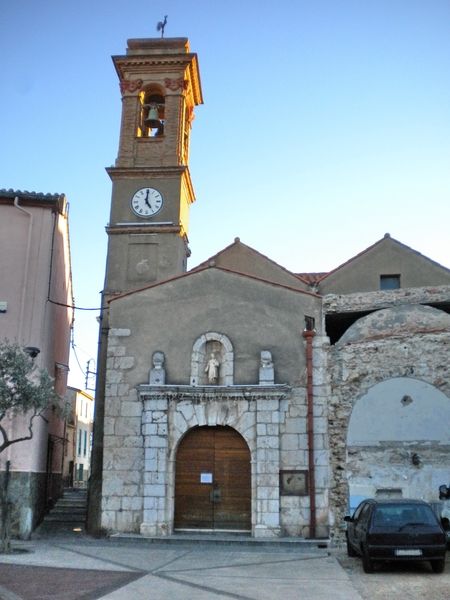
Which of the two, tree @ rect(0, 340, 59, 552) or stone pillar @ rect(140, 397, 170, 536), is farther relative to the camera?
stone pillar @ rect(140, 397, 170, 536)

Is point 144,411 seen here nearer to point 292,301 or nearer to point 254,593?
point 292,301

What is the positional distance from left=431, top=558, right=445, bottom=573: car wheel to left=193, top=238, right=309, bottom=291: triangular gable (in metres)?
12.6

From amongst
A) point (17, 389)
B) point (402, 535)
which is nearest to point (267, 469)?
point (402, 535)

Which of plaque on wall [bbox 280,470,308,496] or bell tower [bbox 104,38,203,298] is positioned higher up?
bell tower [bbox 104,38,203,298]

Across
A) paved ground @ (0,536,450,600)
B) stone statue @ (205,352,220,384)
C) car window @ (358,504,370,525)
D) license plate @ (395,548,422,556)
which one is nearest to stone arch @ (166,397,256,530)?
stone statue @ (205,352,220,384)

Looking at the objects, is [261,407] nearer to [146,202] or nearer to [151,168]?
[146,202]

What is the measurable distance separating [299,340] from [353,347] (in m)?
1.43

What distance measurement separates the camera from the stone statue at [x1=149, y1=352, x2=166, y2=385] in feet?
59.9

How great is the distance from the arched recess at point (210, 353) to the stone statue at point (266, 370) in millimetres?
828

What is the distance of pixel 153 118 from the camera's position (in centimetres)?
2484

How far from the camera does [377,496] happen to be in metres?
16.5

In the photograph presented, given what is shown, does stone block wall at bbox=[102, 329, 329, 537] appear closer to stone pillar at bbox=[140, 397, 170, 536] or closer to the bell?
stone pillar at bbox=[140, 397, 170, 536]

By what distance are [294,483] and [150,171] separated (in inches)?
481

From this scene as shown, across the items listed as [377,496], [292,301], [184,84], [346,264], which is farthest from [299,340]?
[184,84]
